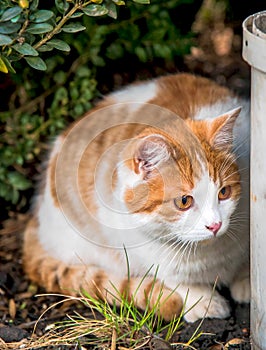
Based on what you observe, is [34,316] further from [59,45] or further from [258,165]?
[258,165]

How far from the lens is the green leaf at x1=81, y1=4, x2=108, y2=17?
2.48 m

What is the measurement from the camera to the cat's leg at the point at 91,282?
8.95 feet

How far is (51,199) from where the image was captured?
3.10 m

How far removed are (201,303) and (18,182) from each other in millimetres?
1121

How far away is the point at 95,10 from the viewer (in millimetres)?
2484

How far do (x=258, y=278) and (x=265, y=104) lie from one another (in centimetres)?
59

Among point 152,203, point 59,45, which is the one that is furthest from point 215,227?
point 59,45

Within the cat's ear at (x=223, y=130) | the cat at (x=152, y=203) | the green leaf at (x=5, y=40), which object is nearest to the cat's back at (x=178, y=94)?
the cat at (x=152, y=203)

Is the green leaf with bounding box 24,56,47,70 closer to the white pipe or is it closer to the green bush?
the green bush

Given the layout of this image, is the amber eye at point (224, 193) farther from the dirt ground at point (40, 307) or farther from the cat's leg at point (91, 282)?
the dirt ground at point (40, 307)

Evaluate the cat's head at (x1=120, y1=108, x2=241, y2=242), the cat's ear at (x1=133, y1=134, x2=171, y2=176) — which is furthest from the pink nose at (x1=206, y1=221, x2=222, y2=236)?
the cat's ear at (x1=133, y1=134, x2=171, y2=176)

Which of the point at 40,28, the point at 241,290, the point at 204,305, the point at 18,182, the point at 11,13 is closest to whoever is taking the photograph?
the point at 11,13

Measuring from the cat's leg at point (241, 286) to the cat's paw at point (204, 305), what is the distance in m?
0.08

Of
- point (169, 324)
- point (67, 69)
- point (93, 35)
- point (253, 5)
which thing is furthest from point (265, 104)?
point (253, 5)
